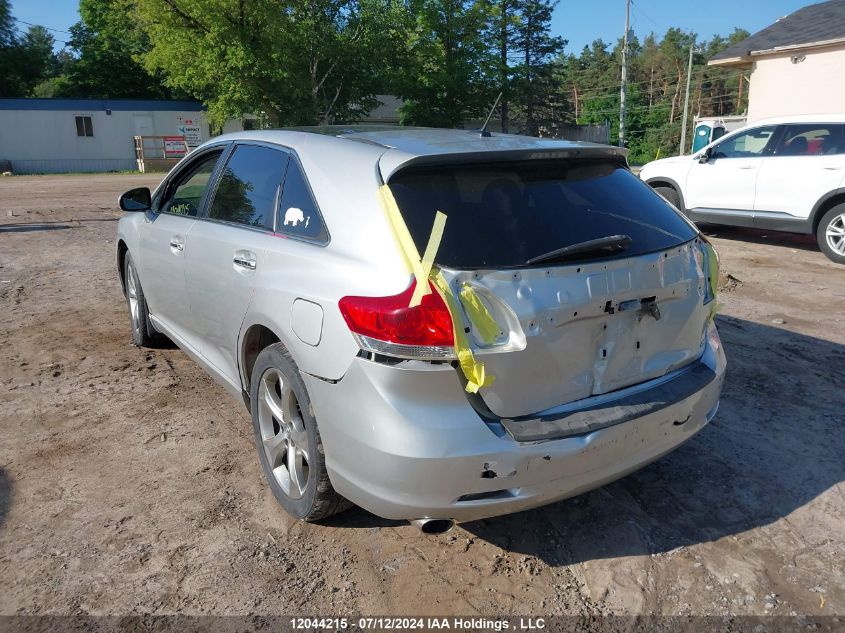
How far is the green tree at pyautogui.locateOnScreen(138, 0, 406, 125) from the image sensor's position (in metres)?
29.6

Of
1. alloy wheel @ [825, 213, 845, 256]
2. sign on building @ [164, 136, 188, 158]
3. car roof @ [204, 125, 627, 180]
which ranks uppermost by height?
sign on building @ [164, 136, 188, 158]

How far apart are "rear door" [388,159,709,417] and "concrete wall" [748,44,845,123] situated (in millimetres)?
18844

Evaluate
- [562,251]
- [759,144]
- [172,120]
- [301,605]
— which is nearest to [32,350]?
[301,605]

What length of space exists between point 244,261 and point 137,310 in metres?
2.43

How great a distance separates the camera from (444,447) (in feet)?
7.91

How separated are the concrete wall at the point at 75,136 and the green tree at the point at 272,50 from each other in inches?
323

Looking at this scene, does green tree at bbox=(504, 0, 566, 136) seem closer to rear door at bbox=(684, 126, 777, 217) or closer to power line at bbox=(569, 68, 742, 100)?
power line at bbox=(569, 68, 742, 100)

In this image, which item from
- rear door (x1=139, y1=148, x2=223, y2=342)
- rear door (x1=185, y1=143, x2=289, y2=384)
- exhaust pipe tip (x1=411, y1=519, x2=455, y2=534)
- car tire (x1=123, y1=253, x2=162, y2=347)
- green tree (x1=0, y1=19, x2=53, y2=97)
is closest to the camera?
exhaust pipe tip (x1=411, y1=519, x2=455, y2=534)

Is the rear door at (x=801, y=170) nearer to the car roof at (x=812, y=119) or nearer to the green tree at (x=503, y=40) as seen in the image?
the car roof at (x=812, y=119)

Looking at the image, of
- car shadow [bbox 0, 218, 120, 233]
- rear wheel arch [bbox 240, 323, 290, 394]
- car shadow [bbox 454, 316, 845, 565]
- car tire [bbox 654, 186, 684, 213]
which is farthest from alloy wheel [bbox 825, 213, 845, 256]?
car shadow [bbox 0, 218, 120, 233]

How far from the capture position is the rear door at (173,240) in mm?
4154

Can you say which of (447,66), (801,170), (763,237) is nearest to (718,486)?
(801,170)

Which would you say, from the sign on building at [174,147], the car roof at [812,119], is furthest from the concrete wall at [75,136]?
the car roof at [812,119]

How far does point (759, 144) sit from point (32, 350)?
9645 mm
